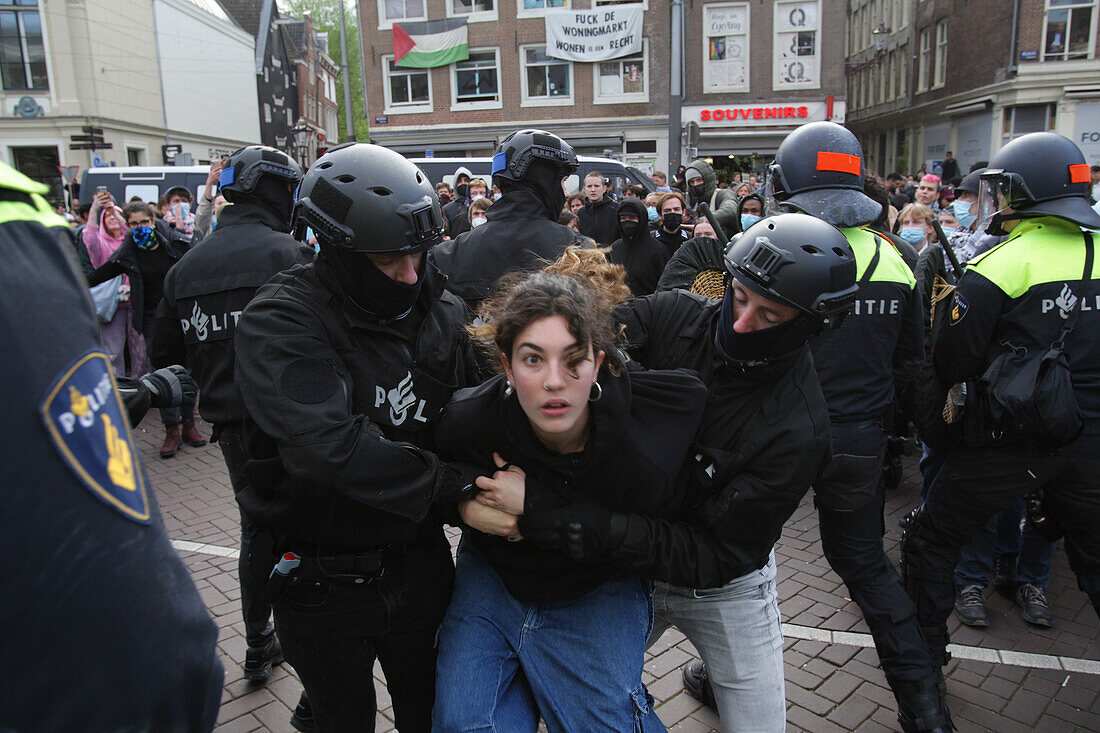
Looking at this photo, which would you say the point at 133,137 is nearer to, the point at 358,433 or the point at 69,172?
the point at 69,172

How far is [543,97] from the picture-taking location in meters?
28.8

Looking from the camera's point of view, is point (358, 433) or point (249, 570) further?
point (249, 570)

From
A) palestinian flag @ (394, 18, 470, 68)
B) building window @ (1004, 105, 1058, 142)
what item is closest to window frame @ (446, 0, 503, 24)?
palestinian flag @ (394, 18, 470, 68)

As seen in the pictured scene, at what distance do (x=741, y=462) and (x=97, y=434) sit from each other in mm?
1722

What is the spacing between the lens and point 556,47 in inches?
1099

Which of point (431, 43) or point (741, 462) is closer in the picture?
point (741, 462)

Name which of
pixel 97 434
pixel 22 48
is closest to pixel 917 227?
pixel 97 434

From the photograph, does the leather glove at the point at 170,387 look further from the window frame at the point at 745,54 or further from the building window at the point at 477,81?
the window frame at the point at 745,54

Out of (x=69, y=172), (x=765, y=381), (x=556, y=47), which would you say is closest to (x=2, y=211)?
(x=765, y=381)

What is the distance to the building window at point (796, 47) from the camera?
89.4 feet

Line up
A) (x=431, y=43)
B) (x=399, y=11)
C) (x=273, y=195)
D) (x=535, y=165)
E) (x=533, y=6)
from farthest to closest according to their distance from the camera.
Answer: (x=399, y=11) < (x=431, y=43) < (x=533, y=6) < (x=535, y=165) < (x=273, y=195)

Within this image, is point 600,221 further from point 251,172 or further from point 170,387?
point 170,387

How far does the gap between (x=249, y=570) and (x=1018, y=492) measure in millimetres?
3048

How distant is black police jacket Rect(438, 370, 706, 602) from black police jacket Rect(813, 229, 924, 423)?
56.8 inches
